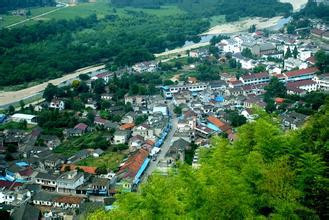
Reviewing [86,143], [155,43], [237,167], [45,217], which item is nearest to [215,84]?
[86,143]

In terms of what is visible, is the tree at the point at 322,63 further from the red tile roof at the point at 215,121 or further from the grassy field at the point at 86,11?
the grassy field at the point at 86,11

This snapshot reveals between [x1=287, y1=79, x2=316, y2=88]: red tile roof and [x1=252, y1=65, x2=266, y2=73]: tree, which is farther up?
[x1=287, y1=79, x2=316, y2=88]: red tile roof

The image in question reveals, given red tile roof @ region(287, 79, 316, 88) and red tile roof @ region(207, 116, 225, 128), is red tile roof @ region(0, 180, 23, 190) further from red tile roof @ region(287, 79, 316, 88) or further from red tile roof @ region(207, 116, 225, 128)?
red tile roof @ region(287, 79, 316, 88)

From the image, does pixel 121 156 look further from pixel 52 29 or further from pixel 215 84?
pixel 52 29

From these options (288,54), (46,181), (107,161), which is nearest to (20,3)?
(288,54)

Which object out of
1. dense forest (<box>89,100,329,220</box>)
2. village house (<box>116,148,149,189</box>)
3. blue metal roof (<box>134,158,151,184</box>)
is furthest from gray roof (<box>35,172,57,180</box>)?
dense forest (<box>89,100,329,220</box>)
